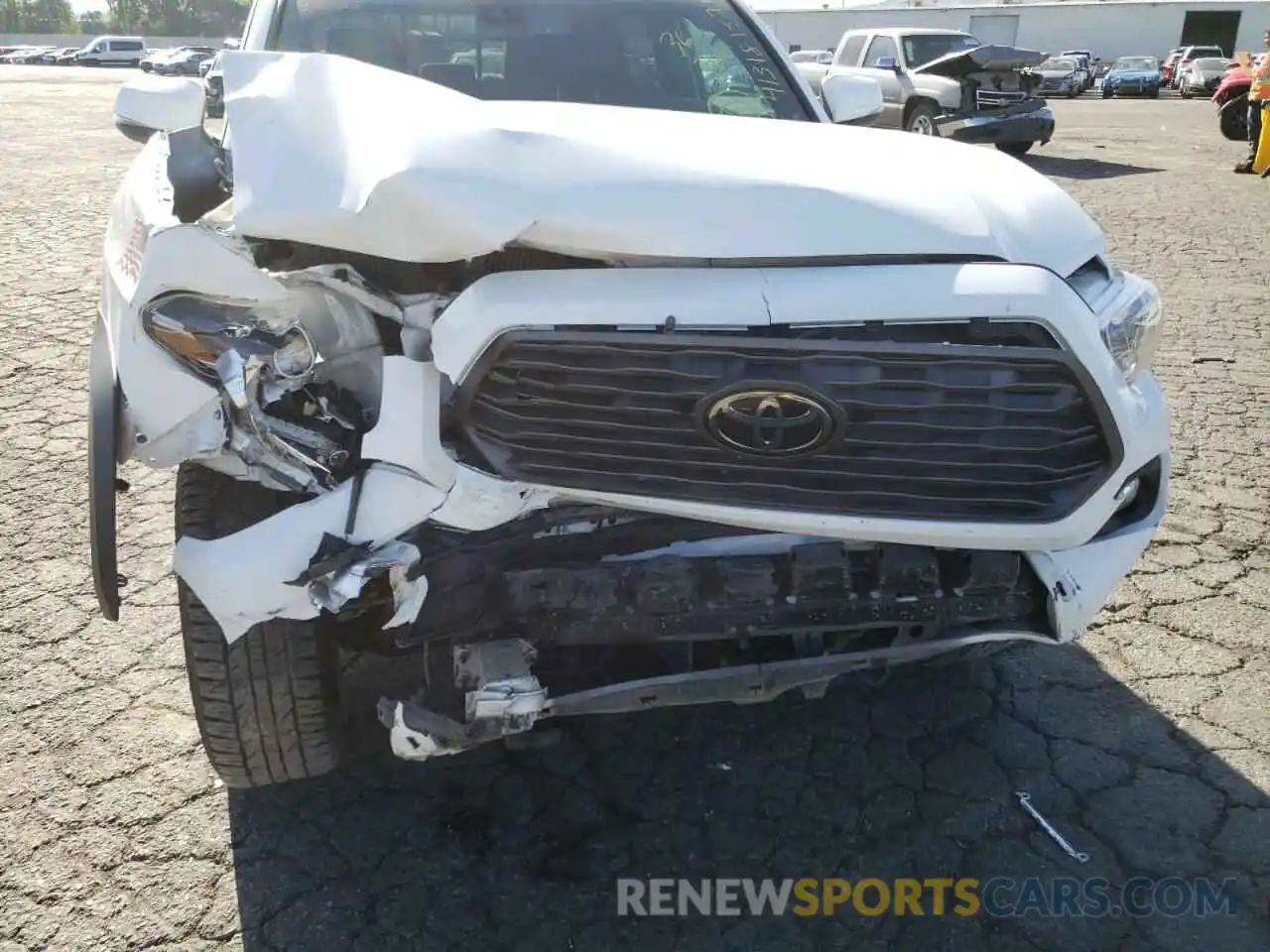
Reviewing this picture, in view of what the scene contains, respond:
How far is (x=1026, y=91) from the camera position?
14477 millimetres

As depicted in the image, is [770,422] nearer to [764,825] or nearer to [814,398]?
[814,398]

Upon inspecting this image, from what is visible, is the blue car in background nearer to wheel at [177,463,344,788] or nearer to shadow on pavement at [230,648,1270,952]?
shadow on pavement at [230,648,1270,952]

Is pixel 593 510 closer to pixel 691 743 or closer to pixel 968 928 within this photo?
pixel 691 743

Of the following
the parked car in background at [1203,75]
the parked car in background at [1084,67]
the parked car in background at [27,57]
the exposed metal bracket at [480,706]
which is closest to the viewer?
the exposed metal bracket at [480,706]

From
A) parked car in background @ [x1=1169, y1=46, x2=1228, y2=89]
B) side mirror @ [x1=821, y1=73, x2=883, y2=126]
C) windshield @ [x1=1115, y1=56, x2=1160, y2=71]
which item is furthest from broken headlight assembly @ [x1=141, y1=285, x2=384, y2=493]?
parked car in background @ [x1=1169, y1=46, x2=1228, y2=89]

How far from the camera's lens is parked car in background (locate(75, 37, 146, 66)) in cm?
4681

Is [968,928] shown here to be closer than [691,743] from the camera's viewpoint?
Yes

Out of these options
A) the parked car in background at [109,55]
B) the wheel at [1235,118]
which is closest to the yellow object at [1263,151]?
the wheel at [1235,118]

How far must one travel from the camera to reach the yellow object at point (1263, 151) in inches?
470

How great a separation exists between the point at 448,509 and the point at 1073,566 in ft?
4.41

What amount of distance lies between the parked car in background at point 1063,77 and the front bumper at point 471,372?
112 feet

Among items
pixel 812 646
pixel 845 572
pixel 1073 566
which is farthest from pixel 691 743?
pixel 1073 566

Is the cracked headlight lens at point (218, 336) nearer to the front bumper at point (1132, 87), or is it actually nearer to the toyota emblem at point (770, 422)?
the toyota emblem at point (770, 422)

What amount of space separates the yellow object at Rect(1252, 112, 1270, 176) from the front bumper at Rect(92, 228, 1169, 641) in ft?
40.5
